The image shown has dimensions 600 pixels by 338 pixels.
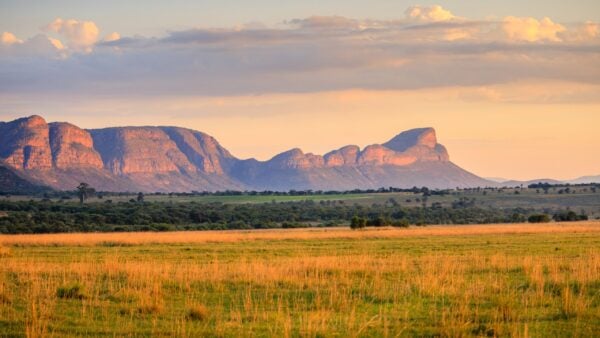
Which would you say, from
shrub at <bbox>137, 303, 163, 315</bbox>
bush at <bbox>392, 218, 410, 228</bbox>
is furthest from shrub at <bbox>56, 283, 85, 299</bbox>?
bush at <bbox>392, 218, 410, 228</bbox>

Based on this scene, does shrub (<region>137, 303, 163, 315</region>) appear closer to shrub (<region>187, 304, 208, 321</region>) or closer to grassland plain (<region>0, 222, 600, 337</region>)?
grassland plain (<region>0, 222, 600, 337</region>)

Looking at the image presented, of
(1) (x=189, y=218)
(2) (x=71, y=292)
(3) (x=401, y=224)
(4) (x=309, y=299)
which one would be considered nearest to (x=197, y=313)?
(4) (x=309, y=299)

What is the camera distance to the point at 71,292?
18984mm

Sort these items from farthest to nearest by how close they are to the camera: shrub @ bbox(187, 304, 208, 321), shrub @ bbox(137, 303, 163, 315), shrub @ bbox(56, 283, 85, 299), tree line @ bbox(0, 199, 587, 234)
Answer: tree line @ bbox(0, 199, 587, 234)
shrub @ bbox(56, 283, 85, 299)
shrub @ bbox(137, 303, 163, 315)
shrub @ bbox(187, 304, 208, 321)

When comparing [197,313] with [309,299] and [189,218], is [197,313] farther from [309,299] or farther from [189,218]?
[189,218]

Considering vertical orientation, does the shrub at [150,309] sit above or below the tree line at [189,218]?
above

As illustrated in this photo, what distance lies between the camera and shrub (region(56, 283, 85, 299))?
1883 cm

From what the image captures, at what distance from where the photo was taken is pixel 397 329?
14320 mm

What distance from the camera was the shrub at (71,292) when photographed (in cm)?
1883

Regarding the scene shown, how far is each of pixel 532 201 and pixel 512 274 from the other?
115 m

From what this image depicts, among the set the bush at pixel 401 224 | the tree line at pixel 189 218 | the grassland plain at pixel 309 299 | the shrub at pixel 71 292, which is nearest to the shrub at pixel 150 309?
the grassland plain at pixel 309 299

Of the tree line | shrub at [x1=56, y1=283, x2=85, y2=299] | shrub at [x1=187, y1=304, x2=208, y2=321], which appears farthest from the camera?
the tree line

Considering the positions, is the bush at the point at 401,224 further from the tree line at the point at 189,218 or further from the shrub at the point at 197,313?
the shrub at the point at 197,313

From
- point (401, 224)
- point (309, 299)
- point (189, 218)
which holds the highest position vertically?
point (309, 299)
